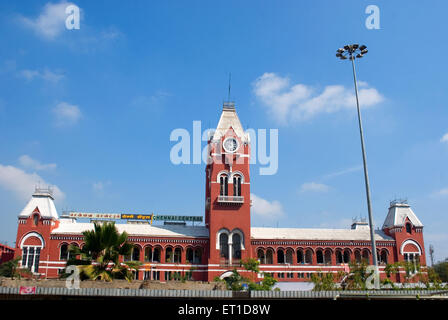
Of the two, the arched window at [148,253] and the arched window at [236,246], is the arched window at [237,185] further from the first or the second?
the arched window at [148,253]

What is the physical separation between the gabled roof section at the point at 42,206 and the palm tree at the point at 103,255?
23492 millimetres

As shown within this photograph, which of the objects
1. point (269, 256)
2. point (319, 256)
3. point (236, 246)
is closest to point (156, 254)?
point (236, 246)

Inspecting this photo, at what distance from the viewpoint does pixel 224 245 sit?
50.7 m

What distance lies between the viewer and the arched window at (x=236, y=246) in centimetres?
5016

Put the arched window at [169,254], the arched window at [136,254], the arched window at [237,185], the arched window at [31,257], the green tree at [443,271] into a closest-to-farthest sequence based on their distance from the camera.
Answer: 1. the arched window at [31,257]
2. the arched window at [136,254]
3. the arched window at [169,254]
4. the arched window at [237,185]
5. the green tree at [443,271]

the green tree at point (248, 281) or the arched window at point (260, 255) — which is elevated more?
the arched window at point (260, 255)

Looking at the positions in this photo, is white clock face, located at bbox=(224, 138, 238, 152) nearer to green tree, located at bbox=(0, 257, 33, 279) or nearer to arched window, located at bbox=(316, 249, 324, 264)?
Answer: arched window, located at bbox=(316, 249, 324, 264)

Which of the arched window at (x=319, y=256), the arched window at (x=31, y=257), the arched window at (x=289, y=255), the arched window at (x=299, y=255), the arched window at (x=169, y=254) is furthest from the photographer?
the arched window at (x=319, y=256)

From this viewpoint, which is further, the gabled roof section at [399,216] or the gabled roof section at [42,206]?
the gabled roof section at [399,216]

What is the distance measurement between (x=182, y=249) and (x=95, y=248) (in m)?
22.8

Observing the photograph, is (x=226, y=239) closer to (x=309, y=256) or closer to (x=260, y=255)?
(x=260, y=255)

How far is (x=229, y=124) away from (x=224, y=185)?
912 cm

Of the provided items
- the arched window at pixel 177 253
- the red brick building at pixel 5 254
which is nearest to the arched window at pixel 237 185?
the arched window at pixel 177 253

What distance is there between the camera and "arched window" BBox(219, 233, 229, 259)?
5025 cm
